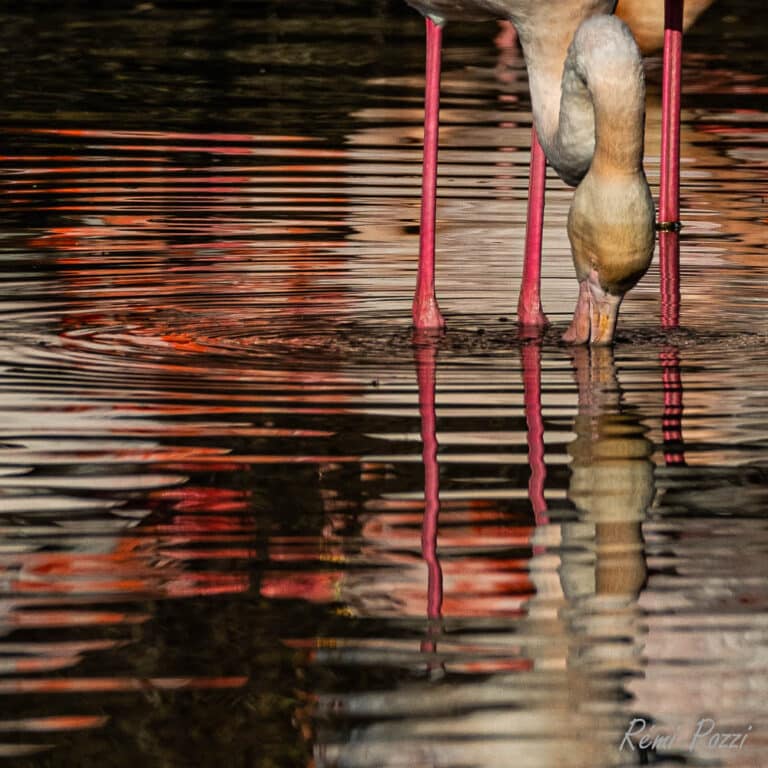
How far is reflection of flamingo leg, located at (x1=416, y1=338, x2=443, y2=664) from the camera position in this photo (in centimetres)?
495

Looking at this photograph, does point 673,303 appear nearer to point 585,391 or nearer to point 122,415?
point 585,391

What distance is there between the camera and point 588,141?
24.2 ft

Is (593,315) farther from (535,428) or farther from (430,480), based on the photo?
(430,480)

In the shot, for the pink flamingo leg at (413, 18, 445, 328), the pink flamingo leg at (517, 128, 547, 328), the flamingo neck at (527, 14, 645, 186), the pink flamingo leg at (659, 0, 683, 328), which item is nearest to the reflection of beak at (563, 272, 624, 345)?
the flamingo neck at (527, 14, 645, 186)

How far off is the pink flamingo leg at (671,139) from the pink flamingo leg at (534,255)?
124cm

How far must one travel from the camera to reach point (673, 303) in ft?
28.9

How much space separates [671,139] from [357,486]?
485 cm

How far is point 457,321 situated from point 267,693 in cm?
420

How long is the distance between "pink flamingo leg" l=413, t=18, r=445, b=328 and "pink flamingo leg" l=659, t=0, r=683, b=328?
142cm

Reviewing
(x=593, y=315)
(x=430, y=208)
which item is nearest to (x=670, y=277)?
(x=430, y=208)

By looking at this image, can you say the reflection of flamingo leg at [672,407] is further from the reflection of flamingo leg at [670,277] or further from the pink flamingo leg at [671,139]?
the pink flamingo leg at [671,139]

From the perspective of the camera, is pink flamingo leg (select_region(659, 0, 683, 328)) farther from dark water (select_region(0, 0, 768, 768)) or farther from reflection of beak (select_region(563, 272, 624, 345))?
reflection of beak (select_region(563, 272, 624, 345))

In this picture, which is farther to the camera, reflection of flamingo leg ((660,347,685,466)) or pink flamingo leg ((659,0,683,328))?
pink flamingo leg ((659,0,683,328))

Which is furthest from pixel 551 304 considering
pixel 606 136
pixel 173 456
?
pixel 173 456
